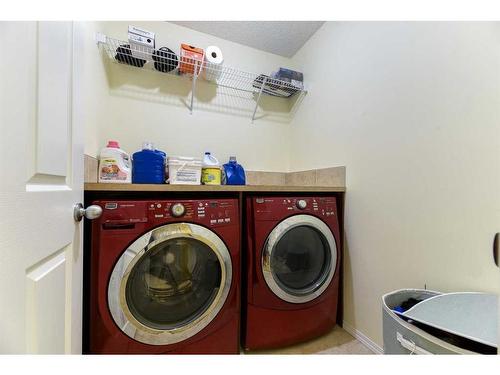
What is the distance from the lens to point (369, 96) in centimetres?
131

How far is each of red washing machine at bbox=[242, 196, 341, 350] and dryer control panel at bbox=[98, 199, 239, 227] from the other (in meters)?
0.15

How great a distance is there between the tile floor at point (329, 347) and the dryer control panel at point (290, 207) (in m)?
0.77

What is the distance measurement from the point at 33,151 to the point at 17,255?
0.24m

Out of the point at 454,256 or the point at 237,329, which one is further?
the point at 237,329

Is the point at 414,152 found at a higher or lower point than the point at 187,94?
lower

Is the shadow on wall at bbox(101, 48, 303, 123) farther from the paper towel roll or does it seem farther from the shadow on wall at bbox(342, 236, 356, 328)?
the shadow on wall at bbox(342, 236, 356, 328)

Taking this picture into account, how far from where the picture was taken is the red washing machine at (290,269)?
45.8 inches

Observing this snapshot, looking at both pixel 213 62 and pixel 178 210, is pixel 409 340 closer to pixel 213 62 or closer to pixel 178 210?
pixel 178 210

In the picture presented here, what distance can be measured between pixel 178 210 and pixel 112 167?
21.2 inches

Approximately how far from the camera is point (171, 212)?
99cm

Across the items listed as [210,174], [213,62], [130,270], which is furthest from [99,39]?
[130,270]
